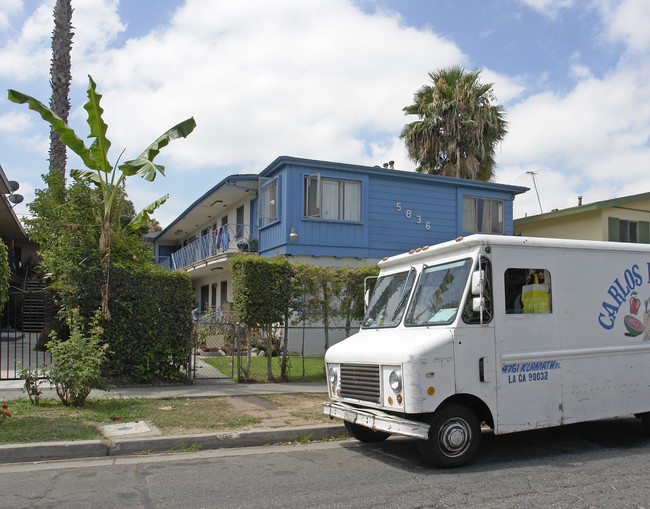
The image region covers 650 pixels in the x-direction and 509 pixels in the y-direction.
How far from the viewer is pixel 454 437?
20.5ft

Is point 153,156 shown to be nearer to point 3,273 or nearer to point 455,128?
point 3,273

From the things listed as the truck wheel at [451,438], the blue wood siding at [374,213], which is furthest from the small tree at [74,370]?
the blue wood siding at [374,213]

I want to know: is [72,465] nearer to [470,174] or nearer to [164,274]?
[164,274]

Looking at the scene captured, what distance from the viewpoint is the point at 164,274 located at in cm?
1154

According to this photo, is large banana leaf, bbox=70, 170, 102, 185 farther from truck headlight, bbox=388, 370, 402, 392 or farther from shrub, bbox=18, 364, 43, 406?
truck headlight, bbox=388, 370, 402, 392

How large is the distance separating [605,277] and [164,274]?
7959 mm

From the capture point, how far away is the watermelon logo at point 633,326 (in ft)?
25.1

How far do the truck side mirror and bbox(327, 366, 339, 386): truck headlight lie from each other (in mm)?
2130

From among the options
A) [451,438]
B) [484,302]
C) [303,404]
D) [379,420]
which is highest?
[484,302]

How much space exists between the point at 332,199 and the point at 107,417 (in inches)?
492

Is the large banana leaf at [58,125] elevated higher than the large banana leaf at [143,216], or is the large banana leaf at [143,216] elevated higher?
the large banana leaf at [58,125]

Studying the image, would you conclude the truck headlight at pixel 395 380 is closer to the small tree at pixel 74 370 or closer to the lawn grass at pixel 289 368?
the small tree at pixel 74 370

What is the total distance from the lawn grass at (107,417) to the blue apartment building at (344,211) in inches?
361

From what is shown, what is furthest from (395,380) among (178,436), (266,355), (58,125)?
(58,125)
